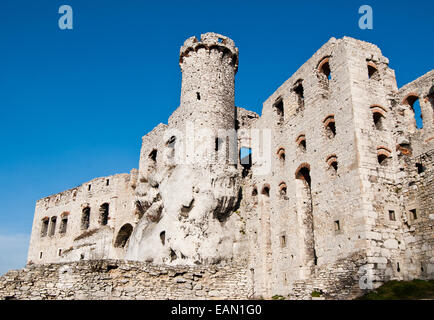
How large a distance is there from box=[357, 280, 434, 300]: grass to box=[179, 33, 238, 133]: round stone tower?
1277 cm

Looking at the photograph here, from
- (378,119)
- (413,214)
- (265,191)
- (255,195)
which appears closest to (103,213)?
(255,195)

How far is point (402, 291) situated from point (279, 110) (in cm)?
1164

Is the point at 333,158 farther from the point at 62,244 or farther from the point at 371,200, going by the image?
the point at 62,244

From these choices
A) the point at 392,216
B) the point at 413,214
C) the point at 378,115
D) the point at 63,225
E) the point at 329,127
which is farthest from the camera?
the point at 63,225

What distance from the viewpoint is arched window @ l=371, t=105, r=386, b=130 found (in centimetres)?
1653

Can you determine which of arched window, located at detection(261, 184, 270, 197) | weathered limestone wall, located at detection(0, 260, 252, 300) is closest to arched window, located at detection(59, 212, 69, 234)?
arched window, located at detection(261, 184, 270, 197)

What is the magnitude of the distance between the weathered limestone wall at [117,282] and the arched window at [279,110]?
8.07 meters

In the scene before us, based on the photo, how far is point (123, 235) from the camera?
3053 centimetres

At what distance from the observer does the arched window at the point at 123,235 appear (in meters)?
30.0

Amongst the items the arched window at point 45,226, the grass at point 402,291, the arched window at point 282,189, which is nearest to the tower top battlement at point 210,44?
the arched window at point 282,189

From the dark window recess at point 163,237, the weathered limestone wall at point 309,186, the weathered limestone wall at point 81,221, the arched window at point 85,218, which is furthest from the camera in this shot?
the arched window at point 85,218

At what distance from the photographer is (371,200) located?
14805mm

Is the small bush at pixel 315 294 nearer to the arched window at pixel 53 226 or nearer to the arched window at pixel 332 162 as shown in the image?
the arched window at pixel 332 162

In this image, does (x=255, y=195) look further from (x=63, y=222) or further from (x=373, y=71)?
(x=63, y=222)
